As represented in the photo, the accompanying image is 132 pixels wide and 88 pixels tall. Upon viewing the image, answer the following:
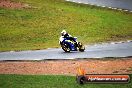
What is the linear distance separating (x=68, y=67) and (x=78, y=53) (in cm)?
420

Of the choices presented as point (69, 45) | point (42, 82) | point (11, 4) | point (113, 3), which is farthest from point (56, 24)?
point (42, 82)

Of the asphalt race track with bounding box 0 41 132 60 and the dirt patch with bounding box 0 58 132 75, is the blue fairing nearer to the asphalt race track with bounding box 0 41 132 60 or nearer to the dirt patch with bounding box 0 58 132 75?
the asphalt race track with bounding box 0 41 132 60

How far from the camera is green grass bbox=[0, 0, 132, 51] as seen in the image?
110 ft

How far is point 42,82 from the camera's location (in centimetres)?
1898

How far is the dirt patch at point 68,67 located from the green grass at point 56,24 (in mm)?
7762

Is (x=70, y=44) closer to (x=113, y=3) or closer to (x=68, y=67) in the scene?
(x=68, y=67)

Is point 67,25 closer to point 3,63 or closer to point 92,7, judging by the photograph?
point 92,7

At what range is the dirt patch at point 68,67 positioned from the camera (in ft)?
67.1

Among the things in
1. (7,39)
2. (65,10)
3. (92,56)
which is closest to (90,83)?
(92,56)

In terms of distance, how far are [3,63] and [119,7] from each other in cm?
2317

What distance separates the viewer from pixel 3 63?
23.5m

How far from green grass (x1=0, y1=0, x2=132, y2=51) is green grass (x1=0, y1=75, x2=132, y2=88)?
10.5 m

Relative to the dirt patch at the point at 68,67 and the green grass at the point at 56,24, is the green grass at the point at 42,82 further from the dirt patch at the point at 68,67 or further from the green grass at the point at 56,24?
the green grass at the point at 56,24

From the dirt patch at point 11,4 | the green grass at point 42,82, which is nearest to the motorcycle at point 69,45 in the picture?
the green grass at point 42,82
